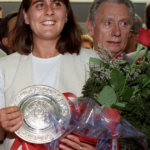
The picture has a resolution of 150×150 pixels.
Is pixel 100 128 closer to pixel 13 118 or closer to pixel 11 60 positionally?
pixel 13 118

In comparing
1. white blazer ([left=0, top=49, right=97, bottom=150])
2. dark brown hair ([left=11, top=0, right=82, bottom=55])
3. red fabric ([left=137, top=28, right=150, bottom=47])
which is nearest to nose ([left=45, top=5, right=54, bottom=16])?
dark brown hair ([left=11, top=0, right=82, bottom=55])

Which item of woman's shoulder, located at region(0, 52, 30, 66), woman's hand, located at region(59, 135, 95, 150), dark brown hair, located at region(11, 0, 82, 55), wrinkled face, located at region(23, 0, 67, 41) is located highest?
wrinkled face, located at region(23, 0, 67, 41)

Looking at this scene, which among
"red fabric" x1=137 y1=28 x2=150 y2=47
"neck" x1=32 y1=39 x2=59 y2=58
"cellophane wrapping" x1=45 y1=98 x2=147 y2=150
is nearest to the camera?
"cellophane wrapping" x1=45 y1=98 x2=147 y2=150

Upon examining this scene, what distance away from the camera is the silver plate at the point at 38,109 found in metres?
1.55

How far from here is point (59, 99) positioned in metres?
1.58

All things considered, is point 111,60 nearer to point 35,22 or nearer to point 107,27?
point 35,22

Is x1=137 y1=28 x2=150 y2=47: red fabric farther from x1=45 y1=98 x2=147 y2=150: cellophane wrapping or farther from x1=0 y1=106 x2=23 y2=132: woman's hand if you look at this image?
x1=0 y1=106 x2=23 y2=132: woman's hand

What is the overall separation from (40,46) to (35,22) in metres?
0.14

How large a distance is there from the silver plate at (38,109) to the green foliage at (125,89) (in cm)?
15

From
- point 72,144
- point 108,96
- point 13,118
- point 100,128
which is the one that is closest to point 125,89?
point 108,96

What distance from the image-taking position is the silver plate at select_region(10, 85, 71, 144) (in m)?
1.55

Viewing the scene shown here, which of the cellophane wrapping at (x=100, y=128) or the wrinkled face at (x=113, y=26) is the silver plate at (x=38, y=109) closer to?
the cellophane wrapping at (x=100, y=128)

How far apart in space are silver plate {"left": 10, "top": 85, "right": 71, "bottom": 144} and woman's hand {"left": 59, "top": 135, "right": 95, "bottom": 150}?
0.18 feet

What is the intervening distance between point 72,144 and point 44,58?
599mm
